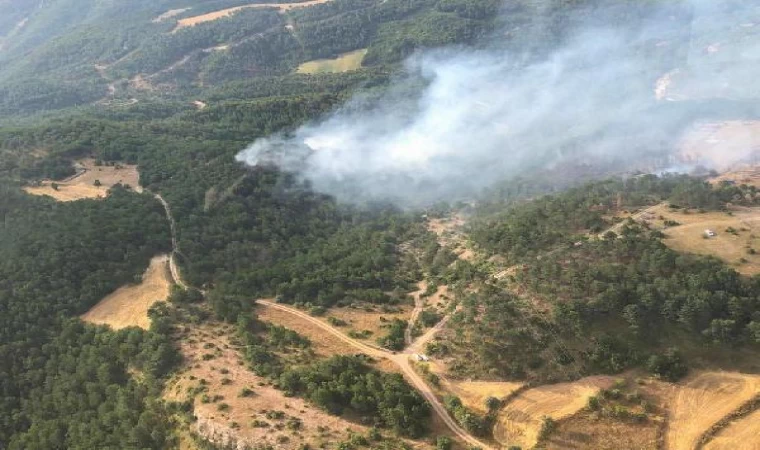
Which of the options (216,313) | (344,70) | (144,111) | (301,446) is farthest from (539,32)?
(301,446)

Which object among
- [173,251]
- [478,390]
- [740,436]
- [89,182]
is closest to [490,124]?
[173,251]

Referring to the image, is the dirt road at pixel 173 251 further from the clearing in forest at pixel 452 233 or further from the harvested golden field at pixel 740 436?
the harvested golden field at pixel 740 436

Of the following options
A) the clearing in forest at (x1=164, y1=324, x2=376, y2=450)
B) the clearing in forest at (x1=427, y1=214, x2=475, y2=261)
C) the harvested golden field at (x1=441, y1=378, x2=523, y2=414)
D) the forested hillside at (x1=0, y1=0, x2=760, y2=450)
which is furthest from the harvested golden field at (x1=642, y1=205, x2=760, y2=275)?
the clearing in forest at (x1=164, y1=324, x2=376, y2=450)

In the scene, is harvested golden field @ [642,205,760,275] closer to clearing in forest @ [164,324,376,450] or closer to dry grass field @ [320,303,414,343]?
dry grass field @ [320,303,414,343]

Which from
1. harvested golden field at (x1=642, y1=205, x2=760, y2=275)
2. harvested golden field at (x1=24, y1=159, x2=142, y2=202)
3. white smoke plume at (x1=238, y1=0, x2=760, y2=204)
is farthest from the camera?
white smoke plume at (x1=238, y1=0, x2=760, y2=204)

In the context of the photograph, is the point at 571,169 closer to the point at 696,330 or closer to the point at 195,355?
the point at 696,330

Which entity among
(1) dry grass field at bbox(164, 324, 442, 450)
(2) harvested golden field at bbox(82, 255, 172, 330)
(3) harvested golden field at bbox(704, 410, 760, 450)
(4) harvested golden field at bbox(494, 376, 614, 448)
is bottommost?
(3) harvested golden field at bbox(704, 410, 760, 450)

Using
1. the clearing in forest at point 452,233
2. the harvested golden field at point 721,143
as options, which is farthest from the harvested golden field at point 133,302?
the harvested golden field at point 721,143
